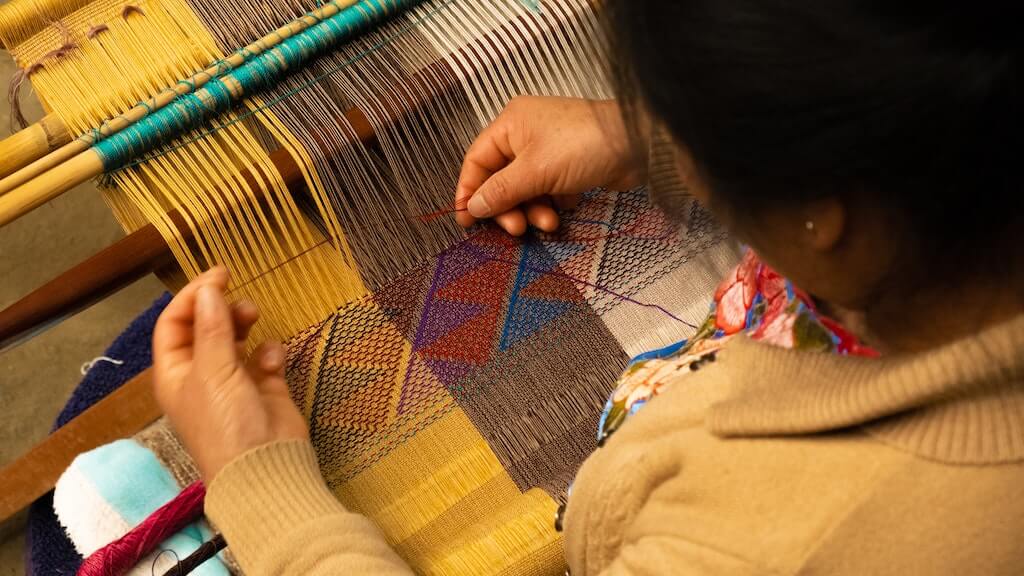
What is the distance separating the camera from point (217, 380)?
956 mm

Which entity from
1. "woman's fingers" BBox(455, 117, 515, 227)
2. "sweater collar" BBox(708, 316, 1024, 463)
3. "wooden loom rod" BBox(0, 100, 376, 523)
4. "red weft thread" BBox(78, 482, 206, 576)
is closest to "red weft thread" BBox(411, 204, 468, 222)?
"woman's fingers" BBox(455, 117, 515, 227)

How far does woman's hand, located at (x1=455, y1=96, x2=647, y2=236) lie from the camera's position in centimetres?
106

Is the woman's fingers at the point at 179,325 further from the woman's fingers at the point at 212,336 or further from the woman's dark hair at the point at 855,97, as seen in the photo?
the woman's dark hair at the point at 855,97

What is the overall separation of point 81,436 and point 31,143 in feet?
1.40

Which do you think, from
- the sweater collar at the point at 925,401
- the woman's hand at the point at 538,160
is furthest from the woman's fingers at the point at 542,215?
the sweater collar at the point at 925,401

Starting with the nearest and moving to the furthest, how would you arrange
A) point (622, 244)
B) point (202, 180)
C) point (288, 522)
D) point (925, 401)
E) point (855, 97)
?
point (855, 97)
point (925, 401)
point (288, 522)
point (202, 180)
point (622, 244)

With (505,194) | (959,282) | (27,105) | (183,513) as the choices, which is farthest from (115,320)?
(959,282)

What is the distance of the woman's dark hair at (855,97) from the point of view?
0.42 metres

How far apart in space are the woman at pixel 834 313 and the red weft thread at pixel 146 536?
278mm

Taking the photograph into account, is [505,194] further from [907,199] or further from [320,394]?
[907,199]

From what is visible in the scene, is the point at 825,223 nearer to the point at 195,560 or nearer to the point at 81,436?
the point at 195,560

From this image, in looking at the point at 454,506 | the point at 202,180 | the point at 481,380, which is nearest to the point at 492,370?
the point at 481,380

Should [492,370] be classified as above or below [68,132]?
below

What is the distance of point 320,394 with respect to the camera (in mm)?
1043
